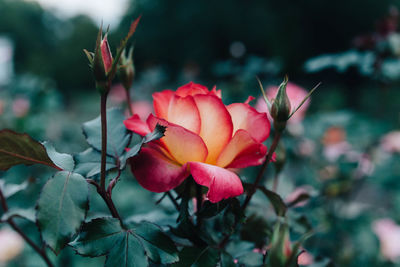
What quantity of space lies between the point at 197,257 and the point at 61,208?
0.12 metres

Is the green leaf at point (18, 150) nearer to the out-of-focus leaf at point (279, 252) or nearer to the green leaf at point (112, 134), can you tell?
the green leaf at point (112, 134)

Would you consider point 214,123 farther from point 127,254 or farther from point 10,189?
point 10,189

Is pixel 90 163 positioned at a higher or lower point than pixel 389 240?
higher

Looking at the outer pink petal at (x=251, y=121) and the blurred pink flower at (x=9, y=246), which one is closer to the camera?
the outer pink petal at (x=251, y=121)

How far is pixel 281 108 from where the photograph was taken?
0.92 ft

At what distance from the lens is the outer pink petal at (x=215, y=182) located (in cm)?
23

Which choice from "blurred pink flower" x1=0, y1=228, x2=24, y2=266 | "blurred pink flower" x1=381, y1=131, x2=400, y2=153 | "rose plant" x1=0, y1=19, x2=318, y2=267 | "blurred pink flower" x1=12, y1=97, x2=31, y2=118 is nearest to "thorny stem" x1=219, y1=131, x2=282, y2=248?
"rose plant" x1=0, y1=19, x2=318, y2=267

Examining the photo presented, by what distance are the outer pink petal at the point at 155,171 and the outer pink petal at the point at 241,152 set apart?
0.04 metres

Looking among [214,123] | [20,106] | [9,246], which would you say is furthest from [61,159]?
[20,106]

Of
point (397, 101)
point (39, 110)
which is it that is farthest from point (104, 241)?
point (397, 101)

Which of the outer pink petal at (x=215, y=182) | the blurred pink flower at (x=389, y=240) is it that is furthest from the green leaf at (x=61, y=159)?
the blurred pink flower at (x=389, y=240)

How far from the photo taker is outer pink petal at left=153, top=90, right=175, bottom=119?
0.29 m

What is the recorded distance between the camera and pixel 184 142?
257 mm

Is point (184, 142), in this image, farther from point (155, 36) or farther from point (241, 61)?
point (155, 36)
